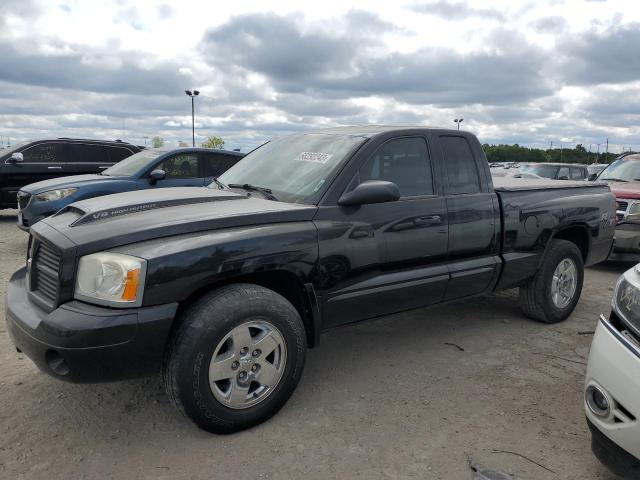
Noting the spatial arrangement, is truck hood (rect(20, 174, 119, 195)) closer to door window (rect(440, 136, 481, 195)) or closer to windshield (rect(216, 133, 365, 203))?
windshield (rect(216, 133, 365, 203))

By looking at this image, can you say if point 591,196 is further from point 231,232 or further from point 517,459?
point 231,232

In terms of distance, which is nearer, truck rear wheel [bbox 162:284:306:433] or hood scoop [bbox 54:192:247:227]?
truck rear wheel [bbox 162:284:306:433]

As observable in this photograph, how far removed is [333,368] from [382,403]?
2.03 ft

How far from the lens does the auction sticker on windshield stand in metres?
3.73

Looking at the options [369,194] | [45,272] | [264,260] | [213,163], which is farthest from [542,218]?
[213,163]

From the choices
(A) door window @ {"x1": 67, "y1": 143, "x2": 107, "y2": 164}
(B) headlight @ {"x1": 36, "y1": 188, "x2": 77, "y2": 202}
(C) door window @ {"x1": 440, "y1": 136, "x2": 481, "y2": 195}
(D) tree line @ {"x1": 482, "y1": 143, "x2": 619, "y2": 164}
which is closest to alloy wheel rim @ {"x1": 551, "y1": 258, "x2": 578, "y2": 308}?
(C) door window @ {"x1": 440, "y1": 136, "x2": 481, "y2": 195}

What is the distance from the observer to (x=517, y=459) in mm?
2818

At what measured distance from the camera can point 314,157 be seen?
3822 millimetres

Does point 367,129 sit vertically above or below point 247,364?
above

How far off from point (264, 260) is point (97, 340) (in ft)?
3.15

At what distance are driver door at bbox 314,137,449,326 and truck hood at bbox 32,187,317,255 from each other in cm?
30

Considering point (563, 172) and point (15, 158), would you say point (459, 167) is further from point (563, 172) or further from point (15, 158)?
point (563, 172)

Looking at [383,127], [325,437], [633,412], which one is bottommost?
[325,437]

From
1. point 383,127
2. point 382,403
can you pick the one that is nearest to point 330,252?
point 382,403
